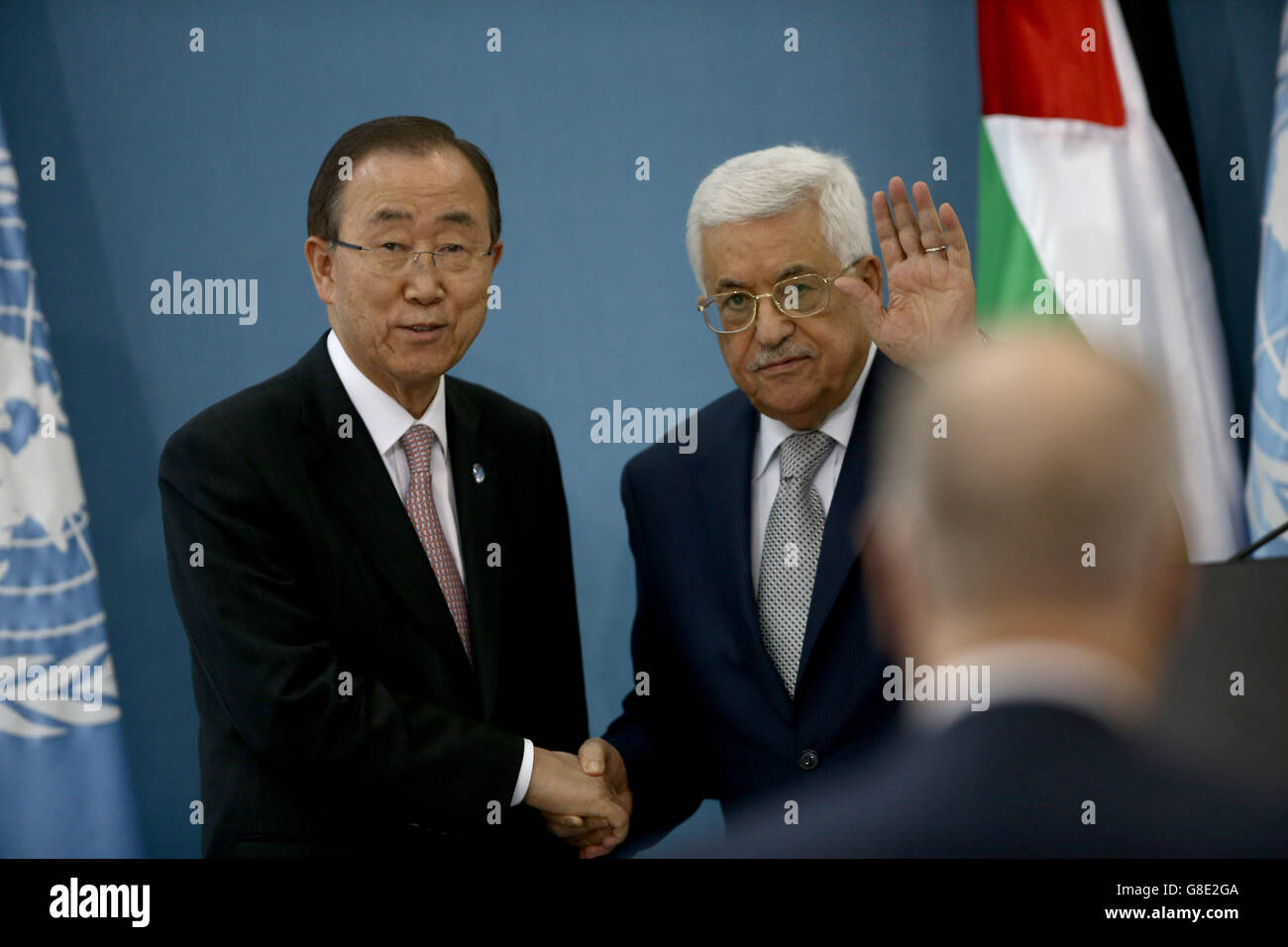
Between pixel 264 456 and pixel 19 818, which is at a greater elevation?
pixel 264 456

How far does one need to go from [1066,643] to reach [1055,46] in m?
1.64

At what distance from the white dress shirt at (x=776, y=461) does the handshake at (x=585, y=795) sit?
17.3 inches

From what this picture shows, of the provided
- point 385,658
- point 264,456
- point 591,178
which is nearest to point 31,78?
point 264,456

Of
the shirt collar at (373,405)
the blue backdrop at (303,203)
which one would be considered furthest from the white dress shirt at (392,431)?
the blue backdrop at (303,203)

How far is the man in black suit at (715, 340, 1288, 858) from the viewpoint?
1.18m

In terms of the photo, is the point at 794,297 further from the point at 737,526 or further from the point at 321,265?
the point at 321,265

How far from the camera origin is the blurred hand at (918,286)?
6.57ft

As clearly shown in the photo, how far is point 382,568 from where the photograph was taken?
204cm

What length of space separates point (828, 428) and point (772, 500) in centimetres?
17

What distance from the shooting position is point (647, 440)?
2.24 meters

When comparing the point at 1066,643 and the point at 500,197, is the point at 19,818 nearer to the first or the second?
the point at 500,197

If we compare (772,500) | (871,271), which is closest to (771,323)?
(871,271)

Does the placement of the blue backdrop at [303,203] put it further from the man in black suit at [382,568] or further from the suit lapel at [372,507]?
the suit lapel at [372,507]

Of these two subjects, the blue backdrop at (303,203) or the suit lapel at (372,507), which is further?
the blue backdrop at (303,203)
